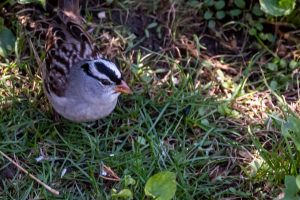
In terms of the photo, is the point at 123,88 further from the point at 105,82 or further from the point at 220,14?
the point at 220,14

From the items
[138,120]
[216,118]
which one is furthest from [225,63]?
[138,120]

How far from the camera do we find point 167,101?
4.35 meters

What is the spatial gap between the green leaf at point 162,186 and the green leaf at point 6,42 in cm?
147

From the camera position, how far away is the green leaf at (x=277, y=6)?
446cm

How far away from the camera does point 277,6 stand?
447 cm

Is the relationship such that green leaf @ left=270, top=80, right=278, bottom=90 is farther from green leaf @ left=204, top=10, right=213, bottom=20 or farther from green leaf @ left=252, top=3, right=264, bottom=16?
green leaf @ left=204, top=10, right=213, bottom=20

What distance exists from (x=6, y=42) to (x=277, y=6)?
1736 millimetres

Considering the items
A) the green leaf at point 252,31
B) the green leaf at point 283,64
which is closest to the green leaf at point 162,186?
the green leaf at point 283,64

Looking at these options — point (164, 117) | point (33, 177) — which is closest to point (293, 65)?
point (164, 117)

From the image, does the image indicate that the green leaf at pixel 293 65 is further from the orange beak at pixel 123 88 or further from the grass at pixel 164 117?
the orange beak at pixel 123 88

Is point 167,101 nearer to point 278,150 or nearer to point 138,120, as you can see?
point 138,120

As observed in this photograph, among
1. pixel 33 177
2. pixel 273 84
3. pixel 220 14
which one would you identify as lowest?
pixel 273 84

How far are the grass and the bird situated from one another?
19 centimetres

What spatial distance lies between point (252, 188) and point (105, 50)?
4.46 ft
